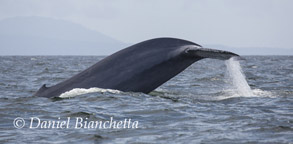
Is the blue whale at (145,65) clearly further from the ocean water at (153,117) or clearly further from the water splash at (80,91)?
the ocean water at (153,117)

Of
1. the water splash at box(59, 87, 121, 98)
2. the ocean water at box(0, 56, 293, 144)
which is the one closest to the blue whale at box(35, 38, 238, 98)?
the water splash at box(59, 87, 121, 98)

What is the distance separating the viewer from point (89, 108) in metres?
8.98

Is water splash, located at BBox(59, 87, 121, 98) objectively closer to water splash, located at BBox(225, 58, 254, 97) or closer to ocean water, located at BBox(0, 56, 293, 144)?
ocean water, located at BBox(0, 56, 293, 144)

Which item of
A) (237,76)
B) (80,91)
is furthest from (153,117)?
(237,76)

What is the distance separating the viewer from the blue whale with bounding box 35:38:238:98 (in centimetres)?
816

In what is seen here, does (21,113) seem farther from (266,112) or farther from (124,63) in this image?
(266,112)

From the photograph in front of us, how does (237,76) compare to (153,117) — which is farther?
(237,76)

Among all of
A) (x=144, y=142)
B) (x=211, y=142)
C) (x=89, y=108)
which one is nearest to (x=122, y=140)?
(x=144, y=142)

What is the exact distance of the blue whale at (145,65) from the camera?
816 centimetres

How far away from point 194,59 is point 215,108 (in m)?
1.12

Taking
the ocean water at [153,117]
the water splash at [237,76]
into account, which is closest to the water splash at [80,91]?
the ocean water at [153,117]

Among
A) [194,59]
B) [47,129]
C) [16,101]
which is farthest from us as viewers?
[16,101]

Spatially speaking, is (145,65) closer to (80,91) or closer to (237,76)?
(80,91)

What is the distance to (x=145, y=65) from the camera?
820cm
